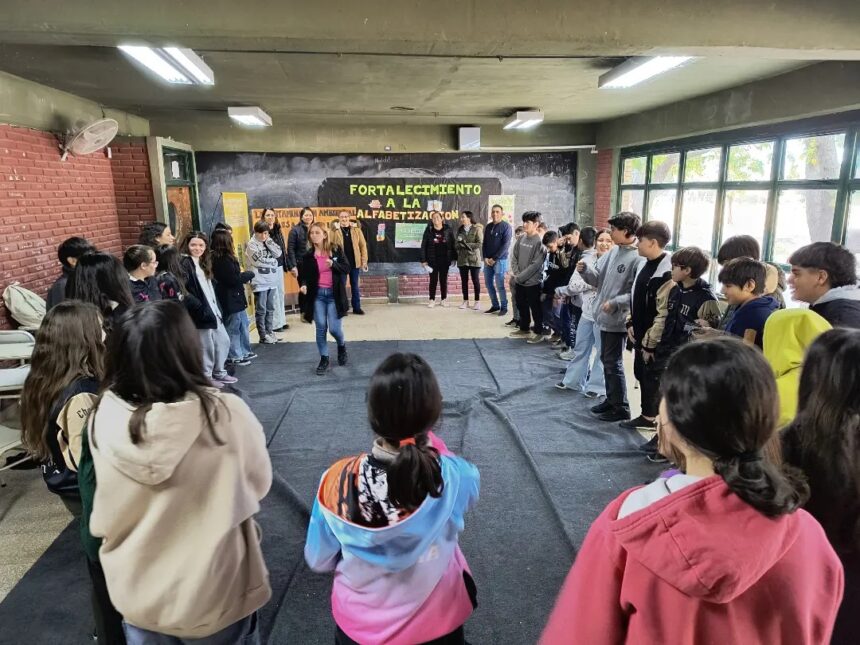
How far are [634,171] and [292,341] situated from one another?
208 inches

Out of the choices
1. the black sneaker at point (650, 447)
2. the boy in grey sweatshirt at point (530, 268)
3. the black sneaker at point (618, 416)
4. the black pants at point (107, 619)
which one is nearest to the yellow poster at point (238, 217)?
the boy in grey sweatshirt at point (530, 268)

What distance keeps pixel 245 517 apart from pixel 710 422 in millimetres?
1067

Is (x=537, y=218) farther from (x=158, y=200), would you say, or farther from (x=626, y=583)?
(x=626, y=583)

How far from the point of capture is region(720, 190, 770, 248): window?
16.9ft

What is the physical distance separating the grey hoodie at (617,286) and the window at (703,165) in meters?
2.58

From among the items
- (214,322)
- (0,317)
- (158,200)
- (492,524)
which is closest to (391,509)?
(492,524)

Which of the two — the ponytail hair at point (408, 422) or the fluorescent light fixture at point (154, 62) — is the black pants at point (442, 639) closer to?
the ponytail hair at point (408, 422)

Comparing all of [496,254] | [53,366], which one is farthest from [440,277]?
[53,366]

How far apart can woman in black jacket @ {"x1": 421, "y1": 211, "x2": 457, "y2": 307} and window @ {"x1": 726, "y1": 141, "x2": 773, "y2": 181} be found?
3.84 m

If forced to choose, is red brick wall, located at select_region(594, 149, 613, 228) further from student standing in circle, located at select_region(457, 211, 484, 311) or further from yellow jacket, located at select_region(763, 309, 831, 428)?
yellow jacket, located at select_region(763, 309, 831, 428)

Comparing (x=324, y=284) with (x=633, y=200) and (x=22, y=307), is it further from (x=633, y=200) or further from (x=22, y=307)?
(x=633, y=200)

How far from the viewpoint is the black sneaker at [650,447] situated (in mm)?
3580

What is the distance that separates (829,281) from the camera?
233cm

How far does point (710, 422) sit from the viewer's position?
898 millimetres
